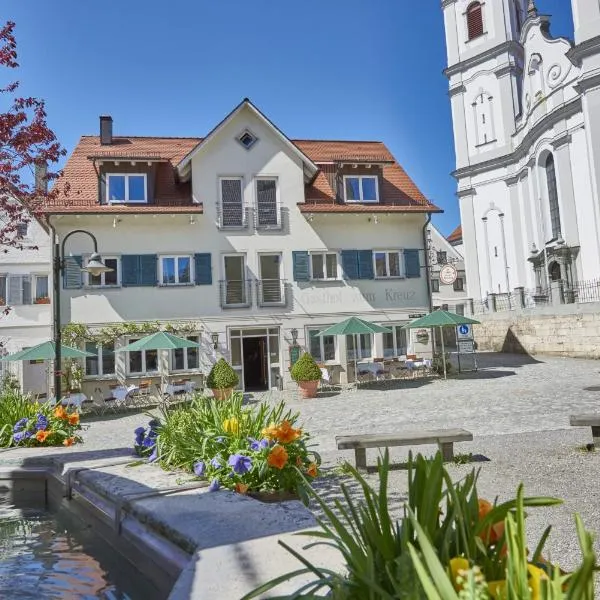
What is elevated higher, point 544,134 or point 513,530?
point 544,134

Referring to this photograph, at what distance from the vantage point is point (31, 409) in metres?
8.99

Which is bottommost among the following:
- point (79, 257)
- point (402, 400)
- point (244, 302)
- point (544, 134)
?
point (402, 400)

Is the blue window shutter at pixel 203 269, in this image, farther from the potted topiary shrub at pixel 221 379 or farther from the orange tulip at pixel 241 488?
the orange tulip at pixel 241 488

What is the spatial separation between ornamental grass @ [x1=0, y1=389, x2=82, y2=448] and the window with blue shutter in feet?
36.3

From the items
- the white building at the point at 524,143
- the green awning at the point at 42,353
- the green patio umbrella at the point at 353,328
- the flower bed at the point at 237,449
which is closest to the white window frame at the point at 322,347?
the green patio umbrella at the point at 353,328

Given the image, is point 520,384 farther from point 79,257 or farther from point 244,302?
point 79,257

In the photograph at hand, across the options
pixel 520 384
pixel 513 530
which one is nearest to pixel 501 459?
pixel 513 530

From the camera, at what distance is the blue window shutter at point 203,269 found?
807 inches

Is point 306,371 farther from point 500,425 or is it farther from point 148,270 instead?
point 500,425

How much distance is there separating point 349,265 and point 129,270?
26.9 ft

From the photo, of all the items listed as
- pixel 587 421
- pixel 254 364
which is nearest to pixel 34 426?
Result: pixel 587 421

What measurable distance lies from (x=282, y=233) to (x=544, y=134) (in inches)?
761

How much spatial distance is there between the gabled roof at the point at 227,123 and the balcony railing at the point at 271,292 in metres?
4.73

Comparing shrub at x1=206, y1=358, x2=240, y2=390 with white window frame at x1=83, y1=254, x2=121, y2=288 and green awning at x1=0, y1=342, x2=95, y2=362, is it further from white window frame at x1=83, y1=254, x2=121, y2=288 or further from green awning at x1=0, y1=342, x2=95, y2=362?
white window frame at x1=83, y1=254, x2=121, y2=288
